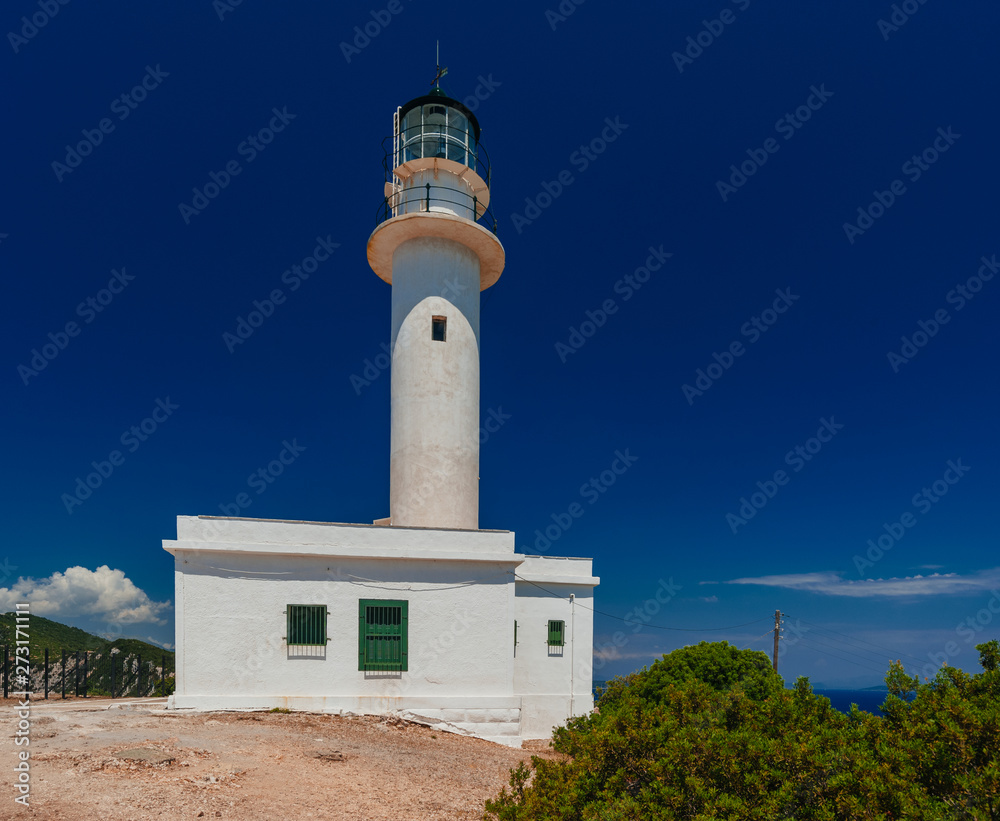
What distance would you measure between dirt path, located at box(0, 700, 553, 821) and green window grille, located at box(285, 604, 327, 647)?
1.31 m

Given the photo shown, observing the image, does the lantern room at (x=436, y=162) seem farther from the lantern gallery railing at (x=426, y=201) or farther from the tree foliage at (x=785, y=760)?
the tree foliage at (x=785, y=760)

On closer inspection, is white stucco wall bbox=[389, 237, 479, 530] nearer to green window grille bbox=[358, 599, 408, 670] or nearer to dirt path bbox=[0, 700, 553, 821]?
green window grille bbox=[358, 599, 408, 670]

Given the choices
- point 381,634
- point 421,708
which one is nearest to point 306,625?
point 381,634

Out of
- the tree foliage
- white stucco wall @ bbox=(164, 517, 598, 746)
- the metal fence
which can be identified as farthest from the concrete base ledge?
the tree foliage

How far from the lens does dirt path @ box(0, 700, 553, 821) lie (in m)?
6.71

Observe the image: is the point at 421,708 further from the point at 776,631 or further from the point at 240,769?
the point at 776,631

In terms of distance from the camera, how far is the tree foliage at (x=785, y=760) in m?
3.86

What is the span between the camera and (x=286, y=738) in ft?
32.6

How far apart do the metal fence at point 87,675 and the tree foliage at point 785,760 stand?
1371 centimetres

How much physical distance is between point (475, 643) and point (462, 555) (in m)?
1.82

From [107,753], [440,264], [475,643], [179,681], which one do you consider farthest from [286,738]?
[440,264]

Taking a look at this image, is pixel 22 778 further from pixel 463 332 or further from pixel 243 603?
pixel 463 332

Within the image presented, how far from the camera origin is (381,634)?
12.9 m

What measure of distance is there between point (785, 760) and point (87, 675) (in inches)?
728
